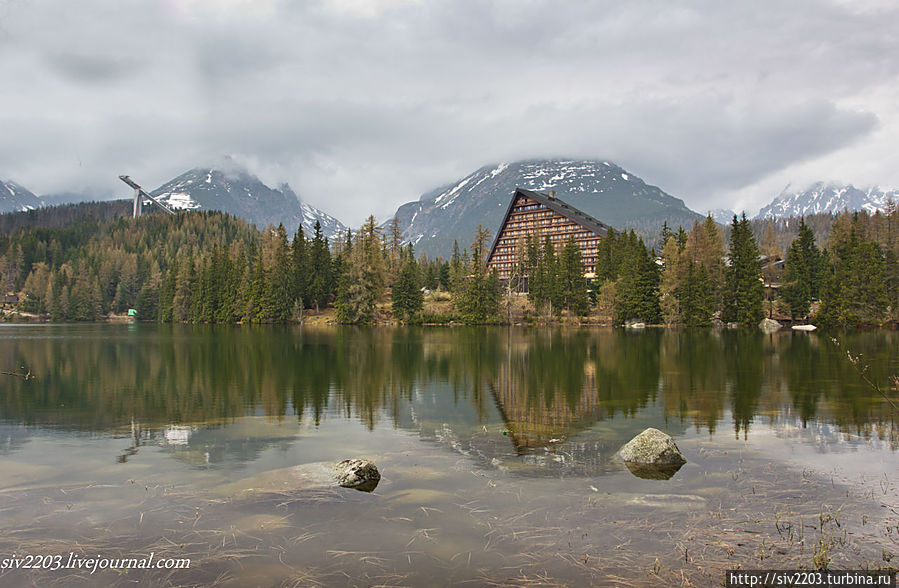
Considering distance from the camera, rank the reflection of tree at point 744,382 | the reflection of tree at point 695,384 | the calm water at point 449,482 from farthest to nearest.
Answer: the reflection of tree at point 695,384
the reflection of tree at point 744,382
the calm water at point 449,482

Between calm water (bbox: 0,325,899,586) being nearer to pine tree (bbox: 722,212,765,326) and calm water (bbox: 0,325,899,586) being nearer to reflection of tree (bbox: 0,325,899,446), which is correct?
reflection of tree (bbox: 0,325,899,446)

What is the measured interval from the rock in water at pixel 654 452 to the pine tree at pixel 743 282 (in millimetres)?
84949

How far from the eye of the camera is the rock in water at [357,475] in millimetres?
12172

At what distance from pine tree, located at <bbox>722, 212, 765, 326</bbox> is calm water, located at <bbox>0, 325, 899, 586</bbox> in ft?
217

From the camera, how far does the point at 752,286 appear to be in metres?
87.9

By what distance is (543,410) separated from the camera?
21062 mm

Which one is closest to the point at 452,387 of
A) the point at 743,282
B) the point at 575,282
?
the point at 743,282

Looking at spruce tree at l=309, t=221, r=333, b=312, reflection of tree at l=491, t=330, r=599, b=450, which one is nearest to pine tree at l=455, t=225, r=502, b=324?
spruce tree at l=309, t=221, r=333, b=312

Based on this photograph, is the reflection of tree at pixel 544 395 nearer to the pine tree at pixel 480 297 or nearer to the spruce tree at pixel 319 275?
the pine tree at pixel 480 297

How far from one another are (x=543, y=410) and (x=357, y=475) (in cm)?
1043

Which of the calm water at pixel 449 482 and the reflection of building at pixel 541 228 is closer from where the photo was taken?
the calm water at pixel 449 482

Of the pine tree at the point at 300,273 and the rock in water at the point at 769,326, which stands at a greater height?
the pine tree at the point at 300,273

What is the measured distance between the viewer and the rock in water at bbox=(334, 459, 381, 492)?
12172mm

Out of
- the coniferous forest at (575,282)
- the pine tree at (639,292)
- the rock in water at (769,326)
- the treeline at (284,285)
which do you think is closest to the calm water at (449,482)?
the rock in water at (769,326)
